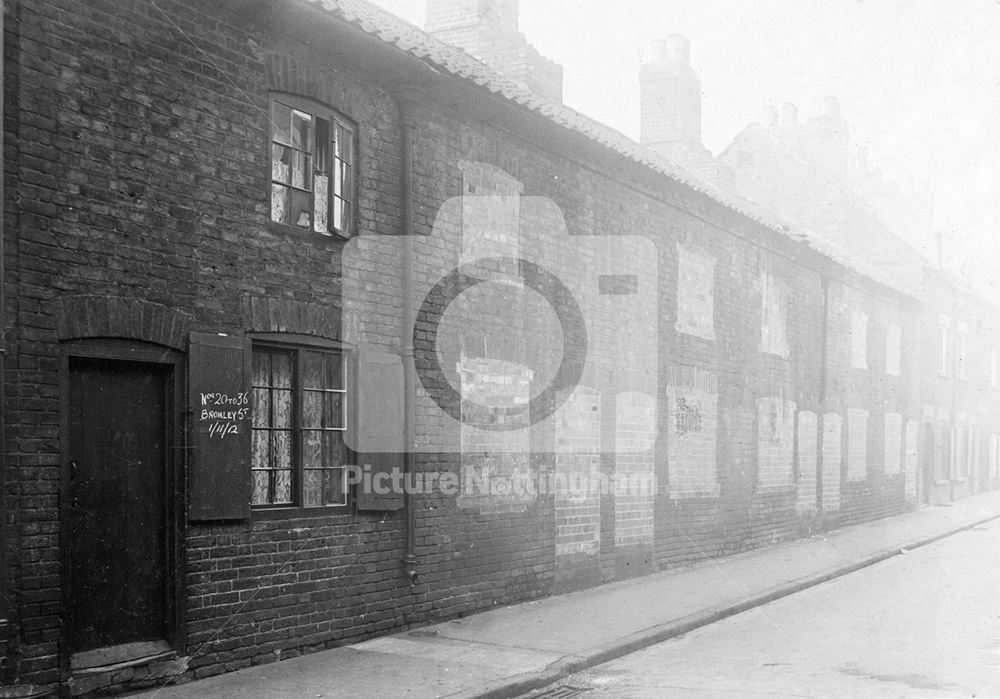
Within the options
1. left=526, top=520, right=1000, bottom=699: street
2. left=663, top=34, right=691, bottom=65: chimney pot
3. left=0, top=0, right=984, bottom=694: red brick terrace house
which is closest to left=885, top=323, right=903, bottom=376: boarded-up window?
left=663, top=34, right=691, bottom=65: chimney pot

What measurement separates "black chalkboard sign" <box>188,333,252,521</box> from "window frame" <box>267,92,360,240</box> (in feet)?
4.17

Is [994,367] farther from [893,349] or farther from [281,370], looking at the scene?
[281,370]

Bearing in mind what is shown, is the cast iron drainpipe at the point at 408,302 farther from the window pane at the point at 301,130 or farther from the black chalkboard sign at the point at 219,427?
the black chalkboard sign at the point at 219,427

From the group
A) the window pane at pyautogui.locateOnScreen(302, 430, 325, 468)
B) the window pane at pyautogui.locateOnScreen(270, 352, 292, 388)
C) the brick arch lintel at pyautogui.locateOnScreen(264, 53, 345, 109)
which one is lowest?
the window pane at pyautogui.locateOnScreen(302, 430, 325, 468)

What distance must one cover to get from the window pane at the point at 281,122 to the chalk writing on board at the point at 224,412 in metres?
2.33

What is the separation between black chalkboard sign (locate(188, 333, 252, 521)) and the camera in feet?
27.2

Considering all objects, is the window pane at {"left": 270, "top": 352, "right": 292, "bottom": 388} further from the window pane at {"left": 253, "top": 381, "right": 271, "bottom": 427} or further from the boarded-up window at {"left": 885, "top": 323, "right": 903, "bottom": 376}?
the boarded-up window at {"left": 885, "top": 323, "right": 903, "bottom": 376}

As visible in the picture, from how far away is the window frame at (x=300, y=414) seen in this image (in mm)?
8987

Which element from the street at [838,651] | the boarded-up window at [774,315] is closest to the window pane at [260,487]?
the street at [838,651]

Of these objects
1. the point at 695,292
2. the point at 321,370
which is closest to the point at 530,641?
the point at 321,370

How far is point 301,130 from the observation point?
9.48 metres

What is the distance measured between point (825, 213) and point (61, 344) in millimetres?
27676

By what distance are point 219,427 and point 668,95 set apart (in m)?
20.2

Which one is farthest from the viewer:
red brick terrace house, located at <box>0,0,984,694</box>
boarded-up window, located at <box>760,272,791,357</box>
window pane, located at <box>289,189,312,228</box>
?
boarded-up window, located at <box>760,272,791,357</box>
